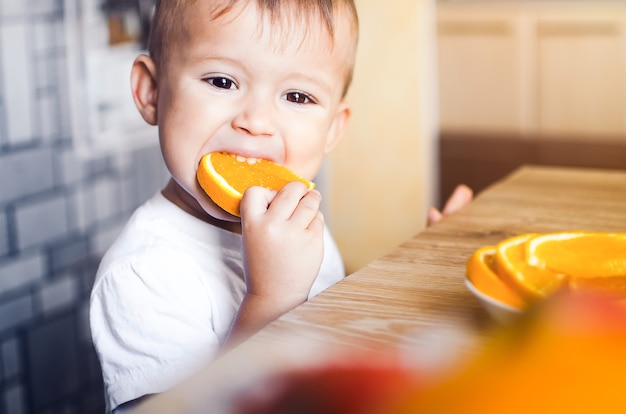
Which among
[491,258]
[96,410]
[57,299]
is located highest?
[491,258]

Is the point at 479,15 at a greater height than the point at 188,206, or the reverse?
the point at 479,15

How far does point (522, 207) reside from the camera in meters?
1.10

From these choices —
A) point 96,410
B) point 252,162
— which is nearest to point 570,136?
point 96,410

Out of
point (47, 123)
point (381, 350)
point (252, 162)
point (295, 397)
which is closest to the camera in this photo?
point (295, 397)

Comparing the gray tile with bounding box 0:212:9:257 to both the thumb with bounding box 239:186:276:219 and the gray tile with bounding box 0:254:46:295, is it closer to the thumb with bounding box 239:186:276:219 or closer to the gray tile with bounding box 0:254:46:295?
the gray tile with bounding box 0:254:46:295

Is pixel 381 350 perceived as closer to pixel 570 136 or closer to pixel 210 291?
pixel 210 291

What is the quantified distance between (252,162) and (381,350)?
1.41ft

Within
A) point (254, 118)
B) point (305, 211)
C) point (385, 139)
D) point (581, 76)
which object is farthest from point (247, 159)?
point (581, 76)

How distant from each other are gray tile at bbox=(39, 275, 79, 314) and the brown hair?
1.03m

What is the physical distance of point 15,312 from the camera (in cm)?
186

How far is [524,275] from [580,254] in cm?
8

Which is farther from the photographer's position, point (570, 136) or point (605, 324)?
point (570, 136)

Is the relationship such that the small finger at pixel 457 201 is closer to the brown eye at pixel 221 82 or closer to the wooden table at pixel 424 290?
the wooden table at pixel 424 290

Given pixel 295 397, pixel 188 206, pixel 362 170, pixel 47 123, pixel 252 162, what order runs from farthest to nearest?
1. pixel 362 170
2. pixel 47 123
3. pixel 188 206
4. pixel 252 162
5. pixel 295 397
